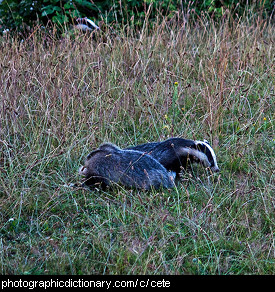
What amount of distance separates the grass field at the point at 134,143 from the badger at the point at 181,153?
0.56ft

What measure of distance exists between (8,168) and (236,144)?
261 centimetres

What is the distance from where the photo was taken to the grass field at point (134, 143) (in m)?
3.74

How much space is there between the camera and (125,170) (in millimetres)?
4672

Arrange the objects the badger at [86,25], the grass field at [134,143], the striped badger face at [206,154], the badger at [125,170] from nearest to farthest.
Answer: the grass field at [134,143] < the badger at [125,170] < the striped badger face at [206,154] < the badger at [86,25]

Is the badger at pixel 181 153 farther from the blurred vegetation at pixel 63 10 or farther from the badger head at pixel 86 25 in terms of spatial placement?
the blurred vegetation at pixel 63 10

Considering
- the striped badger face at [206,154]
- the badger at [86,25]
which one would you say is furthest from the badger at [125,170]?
the badger at [86,25]

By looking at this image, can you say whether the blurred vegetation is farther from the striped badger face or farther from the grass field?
the striped badger face

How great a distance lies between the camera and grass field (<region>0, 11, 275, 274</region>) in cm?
374

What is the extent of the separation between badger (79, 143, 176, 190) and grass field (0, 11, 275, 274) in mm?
130

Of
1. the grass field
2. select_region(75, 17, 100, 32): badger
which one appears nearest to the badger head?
select_region(75, 17, 100, 32): badger

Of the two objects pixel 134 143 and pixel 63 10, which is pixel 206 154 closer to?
pixel 134 143

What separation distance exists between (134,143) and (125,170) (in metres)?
1.00

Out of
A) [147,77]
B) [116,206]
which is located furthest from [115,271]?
[147,77]

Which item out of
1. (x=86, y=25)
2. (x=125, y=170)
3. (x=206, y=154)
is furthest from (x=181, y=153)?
(x=86, y=25)
